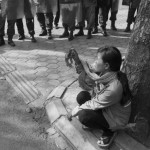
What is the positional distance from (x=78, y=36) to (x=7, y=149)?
4328mm

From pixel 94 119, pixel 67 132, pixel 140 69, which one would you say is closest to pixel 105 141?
pixel 94 119

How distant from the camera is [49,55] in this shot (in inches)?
197

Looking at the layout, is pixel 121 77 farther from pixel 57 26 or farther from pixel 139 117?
pixel 57 26

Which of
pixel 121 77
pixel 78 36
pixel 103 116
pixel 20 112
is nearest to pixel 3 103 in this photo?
pixel 20 112

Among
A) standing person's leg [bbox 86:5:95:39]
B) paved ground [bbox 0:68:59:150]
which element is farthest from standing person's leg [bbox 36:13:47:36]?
paved ground [bbox 0:68:59:150]

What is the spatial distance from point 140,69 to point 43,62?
2642 millimetres

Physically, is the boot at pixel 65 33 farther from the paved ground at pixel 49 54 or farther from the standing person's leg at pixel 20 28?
the standing person's leg at pixel 20 28

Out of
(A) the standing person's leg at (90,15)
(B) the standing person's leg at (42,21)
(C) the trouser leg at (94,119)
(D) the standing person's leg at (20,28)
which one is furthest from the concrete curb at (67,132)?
(B) the standing person's leg at (42,21)

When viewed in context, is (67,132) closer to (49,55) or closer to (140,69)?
(140,69)

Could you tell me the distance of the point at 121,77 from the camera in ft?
7.46

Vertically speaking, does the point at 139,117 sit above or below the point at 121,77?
below

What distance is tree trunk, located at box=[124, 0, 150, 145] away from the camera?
223 cm

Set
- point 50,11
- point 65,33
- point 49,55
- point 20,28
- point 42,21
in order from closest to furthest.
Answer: point 49,55, point 50,11, point 20,28, point 42,21, point 65,33

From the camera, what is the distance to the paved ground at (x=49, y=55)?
3.96 meters
